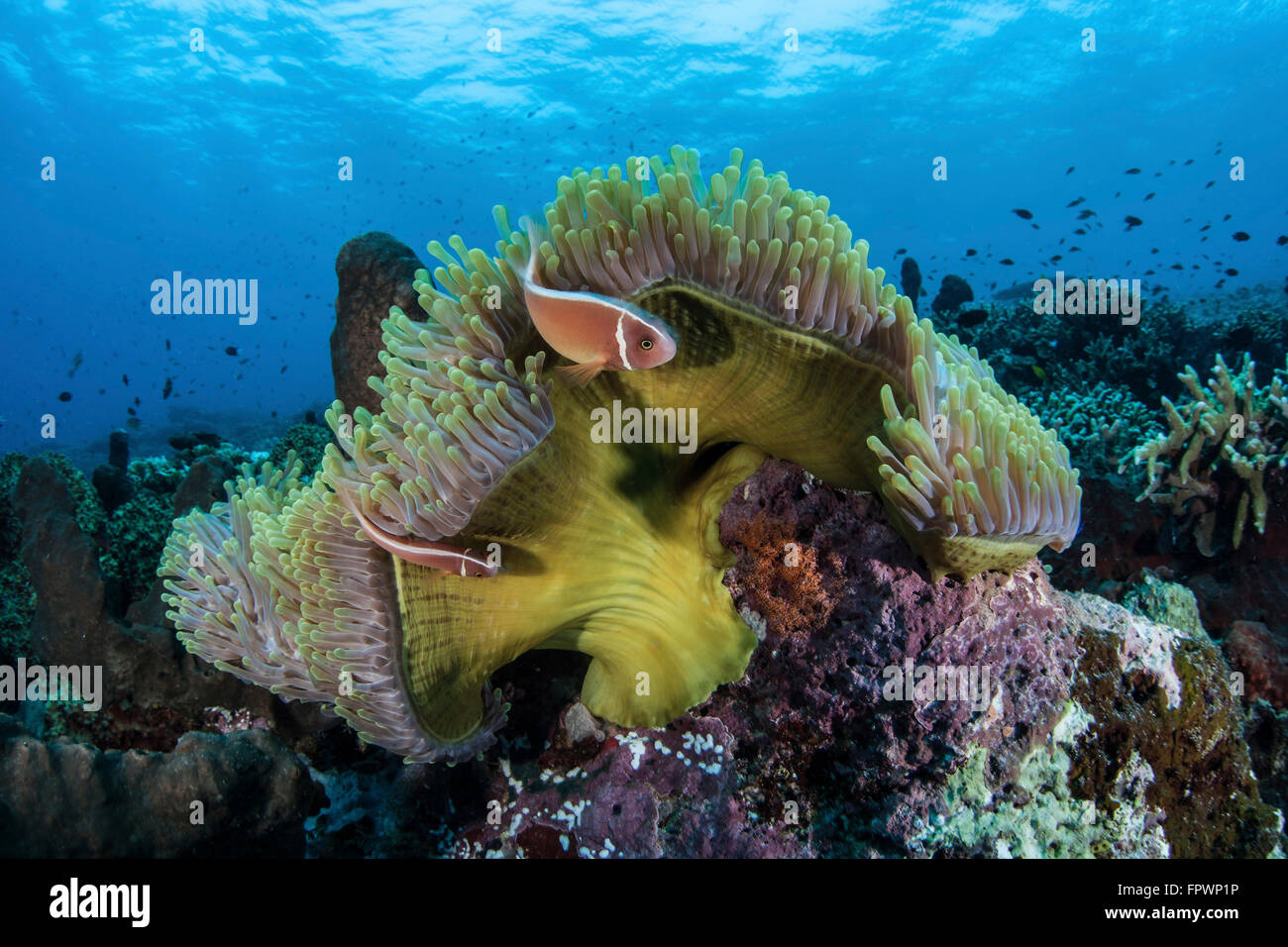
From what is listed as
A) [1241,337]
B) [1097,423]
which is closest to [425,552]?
[1097,423]

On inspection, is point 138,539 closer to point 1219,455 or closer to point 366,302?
point 366,302

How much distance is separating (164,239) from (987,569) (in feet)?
254

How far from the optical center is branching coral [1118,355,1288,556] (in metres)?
3.68

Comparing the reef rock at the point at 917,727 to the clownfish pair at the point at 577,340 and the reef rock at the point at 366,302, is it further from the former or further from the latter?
the reef rock at the point at 366,302

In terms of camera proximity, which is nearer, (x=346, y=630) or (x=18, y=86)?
(x=346, y=630)

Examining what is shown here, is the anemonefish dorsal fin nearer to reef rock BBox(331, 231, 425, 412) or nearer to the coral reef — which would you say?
reef rock BBox(331, 231, 425, 412)

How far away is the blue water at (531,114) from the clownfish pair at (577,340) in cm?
1583

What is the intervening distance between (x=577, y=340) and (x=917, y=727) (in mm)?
1533

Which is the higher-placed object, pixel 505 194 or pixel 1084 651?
pixel 505 194

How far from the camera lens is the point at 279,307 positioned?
115438mm

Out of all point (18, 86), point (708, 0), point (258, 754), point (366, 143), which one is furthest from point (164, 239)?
point (258, 754)

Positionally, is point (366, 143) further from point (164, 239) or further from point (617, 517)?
point (617, 517)

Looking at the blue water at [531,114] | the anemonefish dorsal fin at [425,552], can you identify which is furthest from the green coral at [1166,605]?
the blue water at [531,114]

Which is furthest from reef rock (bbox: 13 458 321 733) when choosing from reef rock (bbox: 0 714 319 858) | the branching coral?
the branching coral
